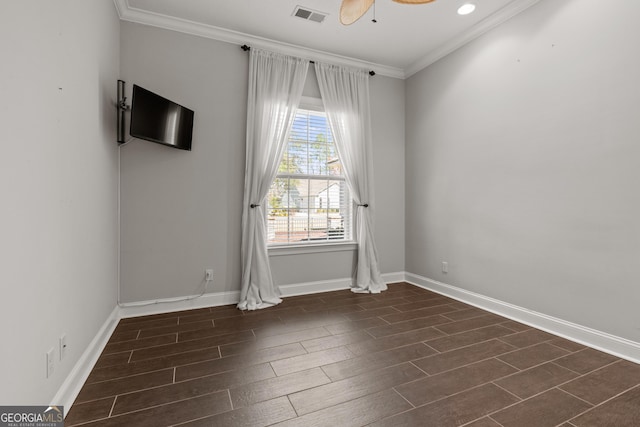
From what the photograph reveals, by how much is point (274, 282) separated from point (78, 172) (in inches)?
90.3

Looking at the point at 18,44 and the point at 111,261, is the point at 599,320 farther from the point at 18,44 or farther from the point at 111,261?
the point at 111,261

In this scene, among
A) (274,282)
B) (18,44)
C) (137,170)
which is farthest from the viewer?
(274,282)

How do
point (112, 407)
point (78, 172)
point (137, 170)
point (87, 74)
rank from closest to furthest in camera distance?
point (112, 407)
point (78, 172)
point (87, 74)
point (137, 170)

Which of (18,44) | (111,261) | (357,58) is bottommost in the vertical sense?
(111,261)

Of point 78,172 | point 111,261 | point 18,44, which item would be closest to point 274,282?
point 111,261

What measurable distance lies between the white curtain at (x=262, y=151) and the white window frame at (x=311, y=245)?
0.18m

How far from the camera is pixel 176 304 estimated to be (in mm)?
3254

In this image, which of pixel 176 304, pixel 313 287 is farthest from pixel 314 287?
pixel 176 304

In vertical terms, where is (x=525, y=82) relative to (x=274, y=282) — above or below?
above

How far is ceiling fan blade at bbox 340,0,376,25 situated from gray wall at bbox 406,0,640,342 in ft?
5.90

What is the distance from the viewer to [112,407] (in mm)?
1669

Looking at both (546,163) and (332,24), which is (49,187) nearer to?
(332,24)

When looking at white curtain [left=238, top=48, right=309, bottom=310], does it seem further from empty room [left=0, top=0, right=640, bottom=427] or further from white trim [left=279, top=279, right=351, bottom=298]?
white trim [left=279, top=279, right=351, bottom=298]

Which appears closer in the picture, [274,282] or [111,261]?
[111,261]
